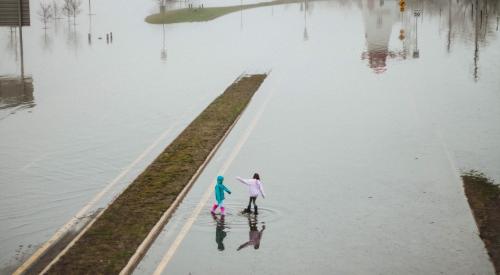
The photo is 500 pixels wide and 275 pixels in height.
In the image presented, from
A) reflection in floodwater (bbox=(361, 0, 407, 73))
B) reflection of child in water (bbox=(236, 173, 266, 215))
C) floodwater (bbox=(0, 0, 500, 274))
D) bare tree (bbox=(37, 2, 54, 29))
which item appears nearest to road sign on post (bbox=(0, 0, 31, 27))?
floodwater (bbox=(0, 0, 500, 274))

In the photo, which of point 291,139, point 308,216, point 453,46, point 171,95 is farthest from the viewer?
point 453,46

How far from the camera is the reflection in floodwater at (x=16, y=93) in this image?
35688 mm

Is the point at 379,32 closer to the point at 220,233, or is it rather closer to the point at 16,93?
the point at 16,93

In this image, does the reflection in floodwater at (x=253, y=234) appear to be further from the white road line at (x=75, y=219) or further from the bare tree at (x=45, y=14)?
the bare tree at (x=45, y=14)

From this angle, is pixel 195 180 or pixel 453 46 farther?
pixel 453 46

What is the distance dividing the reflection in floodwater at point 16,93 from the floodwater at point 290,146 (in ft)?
0.67

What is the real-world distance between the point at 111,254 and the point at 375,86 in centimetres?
2570

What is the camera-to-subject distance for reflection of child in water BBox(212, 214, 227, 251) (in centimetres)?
1617

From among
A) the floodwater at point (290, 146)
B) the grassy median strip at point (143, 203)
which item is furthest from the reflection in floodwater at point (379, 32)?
the grassy median strip at point (143, 203)

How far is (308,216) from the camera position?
18.1m

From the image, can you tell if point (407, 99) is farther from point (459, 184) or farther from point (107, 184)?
point (107, 184)

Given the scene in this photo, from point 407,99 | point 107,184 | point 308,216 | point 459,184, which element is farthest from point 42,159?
point 407,99

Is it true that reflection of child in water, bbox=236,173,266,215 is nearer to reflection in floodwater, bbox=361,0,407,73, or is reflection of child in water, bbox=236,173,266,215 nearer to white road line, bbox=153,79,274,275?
white road line, bbox=153,79,274,275

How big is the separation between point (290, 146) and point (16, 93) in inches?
847
